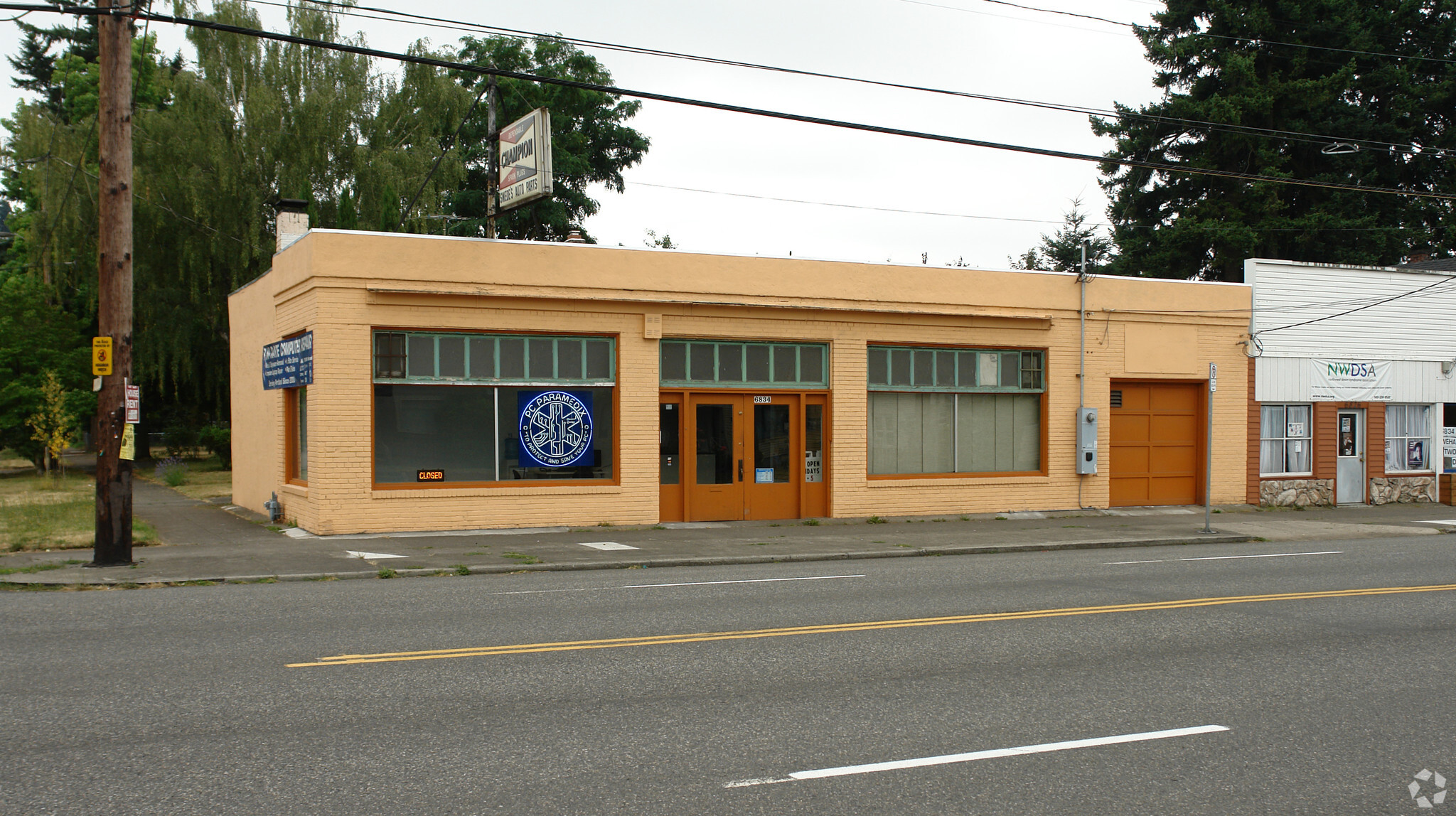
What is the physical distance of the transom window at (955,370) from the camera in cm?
1977

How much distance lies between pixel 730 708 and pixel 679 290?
484 inches

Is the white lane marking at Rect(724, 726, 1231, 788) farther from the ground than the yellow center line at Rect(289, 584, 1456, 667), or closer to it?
farther from the ground

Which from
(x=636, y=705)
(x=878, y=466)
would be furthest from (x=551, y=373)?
(x=636, y=705)

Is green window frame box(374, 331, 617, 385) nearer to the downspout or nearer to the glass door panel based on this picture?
the glass door panel

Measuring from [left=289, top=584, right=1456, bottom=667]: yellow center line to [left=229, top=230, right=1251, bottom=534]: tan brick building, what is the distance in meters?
9.02

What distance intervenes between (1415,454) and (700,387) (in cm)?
1672

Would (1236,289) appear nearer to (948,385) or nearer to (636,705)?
(948,385)

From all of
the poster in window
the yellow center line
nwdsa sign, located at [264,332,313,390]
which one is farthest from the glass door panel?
the poster in window

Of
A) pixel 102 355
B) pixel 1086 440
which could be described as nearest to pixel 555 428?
pixel 102 355

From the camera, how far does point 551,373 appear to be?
688 inches

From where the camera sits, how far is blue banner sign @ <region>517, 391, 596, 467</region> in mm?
17359

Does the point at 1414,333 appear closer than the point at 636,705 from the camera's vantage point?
No

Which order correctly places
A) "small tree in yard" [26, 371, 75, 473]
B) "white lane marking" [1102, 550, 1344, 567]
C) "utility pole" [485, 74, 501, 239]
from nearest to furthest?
"white lane marking" [1102, 550, 1344, 567] → "utility pole" [485, 74, 501, 239] → "small tree in yard" [26, 371, 75, 473]

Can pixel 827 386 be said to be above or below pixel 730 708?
above
